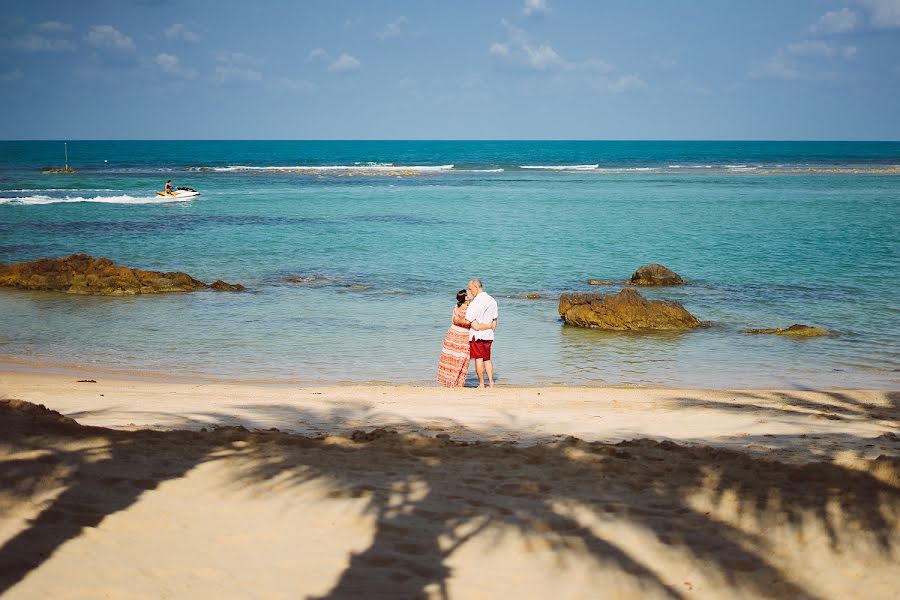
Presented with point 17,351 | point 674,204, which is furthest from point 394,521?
point 674,204

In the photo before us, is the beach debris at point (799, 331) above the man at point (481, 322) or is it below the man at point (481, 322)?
below

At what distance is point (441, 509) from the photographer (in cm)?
574

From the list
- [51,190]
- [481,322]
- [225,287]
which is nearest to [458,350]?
[481,322]

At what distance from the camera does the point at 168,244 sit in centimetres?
2866

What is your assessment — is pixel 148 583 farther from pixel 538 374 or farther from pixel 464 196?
pixel 464 196

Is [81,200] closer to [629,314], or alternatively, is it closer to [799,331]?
[629,314]

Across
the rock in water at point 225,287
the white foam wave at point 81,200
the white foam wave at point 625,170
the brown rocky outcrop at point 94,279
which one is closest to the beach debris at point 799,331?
the rock in water at point 225,287

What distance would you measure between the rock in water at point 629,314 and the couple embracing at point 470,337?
4.94 m

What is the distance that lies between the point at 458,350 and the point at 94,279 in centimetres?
1200

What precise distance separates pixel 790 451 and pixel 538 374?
556cm

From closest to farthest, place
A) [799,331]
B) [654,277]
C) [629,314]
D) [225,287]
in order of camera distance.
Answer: [799,331] → [629,314] → [225,287] → [654,277]

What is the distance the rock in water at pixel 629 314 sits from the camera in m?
15.8

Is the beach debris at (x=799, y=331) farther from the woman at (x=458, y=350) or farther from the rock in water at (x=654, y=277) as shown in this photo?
the woman at (x=458, y=350)

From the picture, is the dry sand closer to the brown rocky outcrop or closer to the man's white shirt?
the man's white shirt
